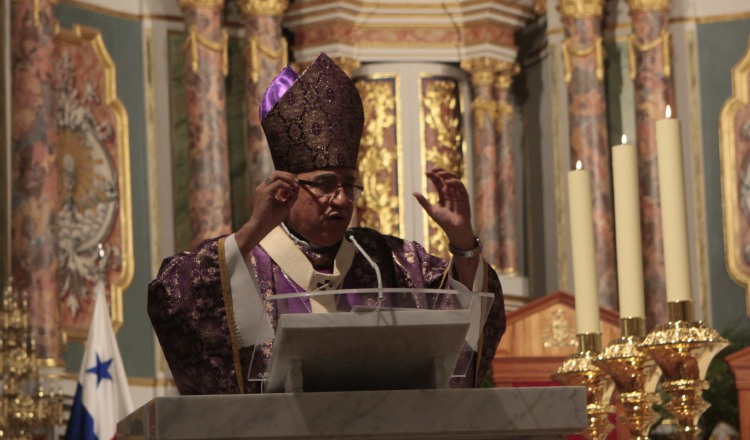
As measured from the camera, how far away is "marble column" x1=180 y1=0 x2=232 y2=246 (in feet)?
37.7

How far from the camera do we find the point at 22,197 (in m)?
10.1

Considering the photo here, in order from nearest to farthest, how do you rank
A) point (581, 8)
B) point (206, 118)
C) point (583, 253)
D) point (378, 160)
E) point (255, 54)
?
point (583, 253) < point (206, 118) < point (255, 54) < point (581, 8) < point (378, 160)

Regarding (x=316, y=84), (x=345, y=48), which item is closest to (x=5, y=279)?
(x=345, y=48)

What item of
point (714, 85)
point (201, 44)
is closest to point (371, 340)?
point (201, 44)

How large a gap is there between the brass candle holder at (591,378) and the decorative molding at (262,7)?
24.6 ft

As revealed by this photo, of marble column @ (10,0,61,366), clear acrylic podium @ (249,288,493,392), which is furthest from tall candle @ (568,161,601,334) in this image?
marble column @ (10,0,61,366)

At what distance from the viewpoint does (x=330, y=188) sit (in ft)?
13.8

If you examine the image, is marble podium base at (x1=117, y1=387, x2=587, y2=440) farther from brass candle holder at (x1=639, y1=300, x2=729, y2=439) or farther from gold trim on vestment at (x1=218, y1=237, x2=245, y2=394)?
brass candle holder at (x1=639, y1=300, x2=729, y2=439)

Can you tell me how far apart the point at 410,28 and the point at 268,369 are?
965cm

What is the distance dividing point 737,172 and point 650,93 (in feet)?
3.03

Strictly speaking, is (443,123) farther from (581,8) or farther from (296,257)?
(296,257)

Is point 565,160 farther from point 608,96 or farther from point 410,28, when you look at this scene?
point 410,28

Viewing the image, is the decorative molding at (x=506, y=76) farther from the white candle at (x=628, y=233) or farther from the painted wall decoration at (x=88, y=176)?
the white candle at (x=628, y=233)

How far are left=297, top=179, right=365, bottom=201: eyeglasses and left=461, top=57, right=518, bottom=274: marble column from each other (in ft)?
27.2
